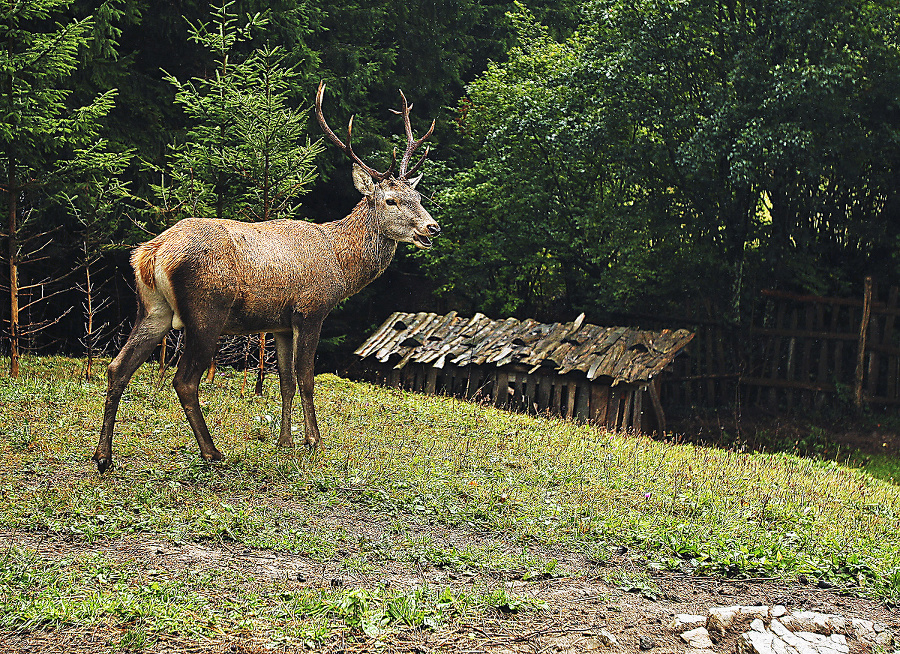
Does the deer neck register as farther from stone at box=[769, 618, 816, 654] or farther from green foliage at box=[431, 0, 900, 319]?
green foliage at box=[431, 0, 900, 319]

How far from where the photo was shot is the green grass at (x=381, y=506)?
4082 mm

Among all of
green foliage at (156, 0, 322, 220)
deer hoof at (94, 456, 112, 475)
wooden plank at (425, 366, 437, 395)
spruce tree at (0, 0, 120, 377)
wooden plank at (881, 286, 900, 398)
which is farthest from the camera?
wooden plank at (881, 286, 900, 398)

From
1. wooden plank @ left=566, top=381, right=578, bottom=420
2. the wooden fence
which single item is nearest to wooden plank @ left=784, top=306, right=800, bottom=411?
the wooden fence

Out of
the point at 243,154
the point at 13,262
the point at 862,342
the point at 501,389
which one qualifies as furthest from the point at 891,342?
the point at 13,262

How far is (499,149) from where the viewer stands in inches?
659

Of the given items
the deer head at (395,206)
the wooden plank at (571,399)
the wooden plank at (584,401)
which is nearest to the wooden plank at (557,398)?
the wooden plank at (571,399)

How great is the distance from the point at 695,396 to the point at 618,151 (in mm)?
4490

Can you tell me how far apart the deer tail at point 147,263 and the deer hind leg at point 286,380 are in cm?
131

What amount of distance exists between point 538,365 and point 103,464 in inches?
264

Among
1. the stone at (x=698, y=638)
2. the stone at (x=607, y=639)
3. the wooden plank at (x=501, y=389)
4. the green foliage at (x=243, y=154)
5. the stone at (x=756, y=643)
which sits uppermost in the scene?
the green foliage at (x=243, y=154)

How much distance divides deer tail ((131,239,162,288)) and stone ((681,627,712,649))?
4.71 m

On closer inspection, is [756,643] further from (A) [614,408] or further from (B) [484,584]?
(A) [614,408]

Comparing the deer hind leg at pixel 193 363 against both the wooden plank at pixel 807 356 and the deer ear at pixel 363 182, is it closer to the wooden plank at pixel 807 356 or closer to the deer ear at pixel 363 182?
the deer ear at pixel 363 182

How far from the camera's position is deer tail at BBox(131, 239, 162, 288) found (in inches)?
259
